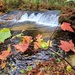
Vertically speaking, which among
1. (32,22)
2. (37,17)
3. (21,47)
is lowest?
(32,22)

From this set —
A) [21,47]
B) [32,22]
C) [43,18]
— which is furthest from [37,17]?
[21,47]

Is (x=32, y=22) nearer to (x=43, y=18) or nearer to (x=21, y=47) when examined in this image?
(x=43, y=18)

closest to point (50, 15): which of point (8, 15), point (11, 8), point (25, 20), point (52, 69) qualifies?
point (25, 20)

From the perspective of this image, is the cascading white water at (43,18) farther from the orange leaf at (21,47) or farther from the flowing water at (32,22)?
the orange leaf at (21,47)

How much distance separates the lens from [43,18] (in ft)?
41.9

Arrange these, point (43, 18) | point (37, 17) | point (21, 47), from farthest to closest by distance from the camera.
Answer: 1. point (37, 17)
2. point (43, 18)
3. point (21, 47)

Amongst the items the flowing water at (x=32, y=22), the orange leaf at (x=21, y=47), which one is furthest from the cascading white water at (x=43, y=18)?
the orange leaf at (x=21, y=47)

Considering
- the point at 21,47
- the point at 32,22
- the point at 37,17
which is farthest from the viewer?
the point at 37,17

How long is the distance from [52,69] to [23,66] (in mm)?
1385

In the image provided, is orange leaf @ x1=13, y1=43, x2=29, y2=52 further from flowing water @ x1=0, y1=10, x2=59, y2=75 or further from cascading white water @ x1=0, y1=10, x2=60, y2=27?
cascading white water @ x1=0, y1=10, x2=60, y2=27

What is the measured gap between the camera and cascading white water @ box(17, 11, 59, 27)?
480 inches

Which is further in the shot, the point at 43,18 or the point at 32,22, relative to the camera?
the point at 43,18

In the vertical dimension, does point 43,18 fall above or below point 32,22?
above

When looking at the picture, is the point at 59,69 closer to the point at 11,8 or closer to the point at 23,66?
the point at 23,66
